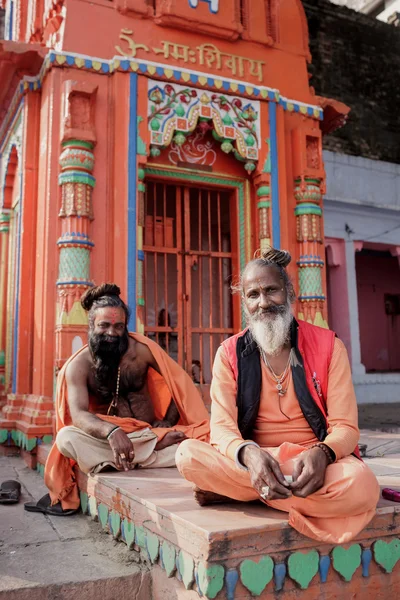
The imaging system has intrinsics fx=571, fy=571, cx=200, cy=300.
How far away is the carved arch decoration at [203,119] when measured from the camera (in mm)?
5637

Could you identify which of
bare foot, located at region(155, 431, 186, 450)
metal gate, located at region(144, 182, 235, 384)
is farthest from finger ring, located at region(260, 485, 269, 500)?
metal gate, located at region(144, 182, 235, 384)

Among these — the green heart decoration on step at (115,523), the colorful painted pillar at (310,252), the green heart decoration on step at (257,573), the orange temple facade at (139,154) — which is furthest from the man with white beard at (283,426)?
the colorful painted pillar at (310,252)

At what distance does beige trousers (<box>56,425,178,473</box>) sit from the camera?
326cm

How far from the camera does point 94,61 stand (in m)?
5.48

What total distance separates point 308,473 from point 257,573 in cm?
38

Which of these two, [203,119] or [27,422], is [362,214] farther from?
[27,422]

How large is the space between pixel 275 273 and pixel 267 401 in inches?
22.1

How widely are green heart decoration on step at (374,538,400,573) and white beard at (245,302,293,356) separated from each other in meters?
0.86

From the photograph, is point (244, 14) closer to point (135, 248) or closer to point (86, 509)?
point (135, 248)

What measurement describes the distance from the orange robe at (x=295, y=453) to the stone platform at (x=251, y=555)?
0.08 m

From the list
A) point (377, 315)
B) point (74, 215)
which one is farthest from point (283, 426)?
point (377, 315)

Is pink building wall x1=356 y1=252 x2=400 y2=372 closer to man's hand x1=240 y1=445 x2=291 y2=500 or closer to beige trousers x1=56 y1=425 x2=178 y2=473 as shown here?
beige trousers x1=56 y1=425 x2=178 y2=473

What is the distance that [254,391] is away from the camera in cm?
244

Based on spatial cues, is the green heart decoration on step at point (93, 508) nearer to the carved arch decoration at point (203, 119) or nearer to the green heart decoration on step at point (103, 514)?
the green heart decoration on step at point (103, 514)
